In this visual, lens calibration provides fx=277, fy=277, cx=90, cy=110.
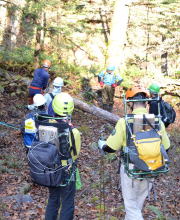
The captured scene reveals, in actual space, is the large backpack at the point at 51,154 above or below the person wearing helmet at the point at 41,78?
below

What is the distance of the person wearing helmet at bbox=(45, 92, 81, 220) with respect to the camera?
4.21 m

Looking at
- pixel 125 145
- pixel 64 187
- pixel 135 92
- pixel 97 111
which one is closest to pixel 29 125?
pixel 64 187

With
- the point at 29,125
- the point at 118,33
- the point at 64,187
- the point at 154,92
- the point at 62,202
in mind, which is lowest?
the point at 62,202

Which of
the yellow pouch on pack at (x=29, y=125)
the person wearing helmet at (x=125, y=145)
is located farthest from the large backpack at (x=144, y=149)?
the yellow pouch on pack at (x=29, y=125)

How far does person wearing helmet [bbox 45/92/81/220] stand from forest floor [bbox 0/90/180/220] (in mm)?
884

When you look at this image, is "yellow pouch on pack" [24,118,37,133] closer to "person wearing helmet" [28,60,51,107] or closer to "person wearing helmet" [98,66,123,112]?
"person wearing helmet" [28,60,51,107]

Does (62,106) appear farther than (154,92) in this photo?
No

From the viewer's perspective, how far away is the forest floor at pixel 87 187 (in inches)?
225

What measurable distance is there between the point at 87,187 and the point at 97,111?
15.2 feet

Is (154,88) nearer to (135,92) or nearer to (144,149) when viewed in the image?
(135,92)

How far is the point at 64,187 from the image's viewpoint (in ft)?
14.2

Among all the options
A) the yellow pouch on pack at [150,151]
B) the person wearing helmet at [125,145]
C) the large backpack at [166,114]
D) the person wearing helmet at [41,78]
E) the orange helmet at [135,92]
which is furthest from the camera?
the person wearing helmet at [41,78]

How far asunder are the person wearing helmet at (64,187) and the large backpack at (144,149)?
0.80m

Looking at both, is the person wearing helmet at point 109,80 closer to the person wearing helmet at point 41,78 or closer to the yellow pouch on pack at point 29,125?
the person wearing helmet at point 41,78
